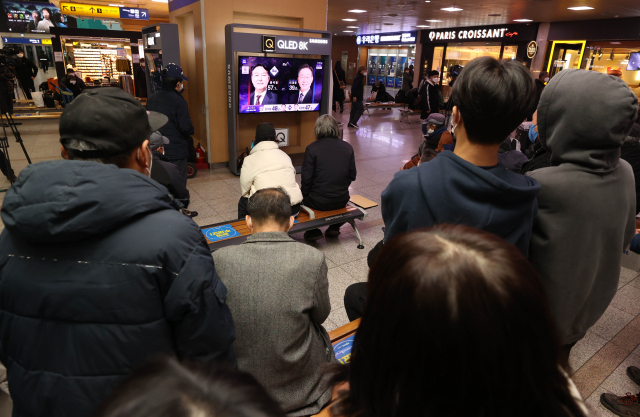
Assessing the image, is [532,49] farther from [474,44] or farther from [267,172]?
[267,172]

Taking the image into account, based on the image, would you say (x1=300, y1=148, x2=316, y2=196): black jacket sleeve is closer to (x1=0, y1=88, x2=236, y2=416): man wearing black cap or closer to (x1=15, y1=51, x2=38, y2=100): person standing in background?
(x1=0, y1=88, x2=236, y2=416): man wearing black cap

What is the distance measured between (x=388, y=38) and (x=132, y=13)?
13.7m

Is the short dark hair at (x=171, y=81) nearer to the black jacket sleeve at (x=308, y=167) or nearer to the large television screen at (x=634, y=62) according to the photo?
the black jacket sleeve at (x=308, y=167)

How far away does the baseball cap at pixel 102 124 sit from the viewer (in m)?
1.16

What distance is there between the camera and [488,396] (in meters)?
0.54

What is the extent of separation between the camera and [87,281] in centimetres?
97

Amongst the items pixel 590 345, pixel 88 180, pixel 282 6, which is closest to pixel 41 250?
pixel 88 180

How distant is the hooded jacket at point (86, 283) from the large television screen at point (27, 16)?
1916 centimetres

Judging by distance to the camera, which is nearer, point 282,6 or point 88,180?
point 88,180

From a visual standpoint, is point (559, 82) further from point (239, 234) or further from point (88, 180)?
point (239, 234)

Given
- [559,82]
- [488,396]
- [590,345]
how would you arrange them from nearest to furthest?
[488,396], [559,82], [590,345]

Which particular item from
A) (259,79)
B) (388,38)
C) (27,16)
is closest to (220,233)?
(259,79)

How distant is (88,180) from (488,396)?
0.96 m

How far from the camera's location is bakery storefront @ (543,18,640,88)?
12.3 m
